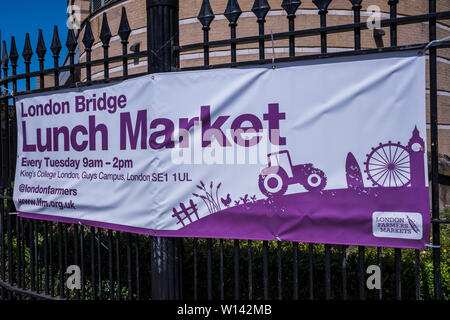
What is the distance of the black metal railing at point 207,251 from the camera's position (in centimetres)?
238

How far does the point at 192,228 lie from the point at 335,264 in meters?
1.70

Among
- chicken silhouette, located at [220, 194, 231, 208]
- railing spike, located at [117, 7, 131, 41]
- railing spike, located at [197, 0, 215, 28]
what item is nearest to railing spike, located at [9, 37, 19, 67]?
railing spike, located at [117, 7, 131, 41]

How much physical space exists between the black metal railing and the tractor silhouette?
1.22ft

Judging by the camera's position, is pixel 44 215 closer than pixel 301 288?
Yes

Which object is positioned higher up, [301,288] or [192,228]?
[192,228]

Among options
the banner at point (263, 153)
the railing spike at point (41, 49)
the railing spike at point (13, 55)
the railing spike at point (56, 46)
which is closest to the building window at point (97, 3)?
the railing spike at point (13, 55)

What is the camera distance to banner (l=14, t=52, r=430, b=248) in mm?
2273

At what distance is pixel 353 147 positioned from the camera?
235 cm

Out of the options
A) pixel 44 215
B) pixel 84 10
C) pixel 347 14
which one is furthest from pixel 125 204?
pixel 84 10

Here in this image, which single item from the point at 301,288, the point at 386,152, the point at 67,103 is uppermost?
the point at 67,103

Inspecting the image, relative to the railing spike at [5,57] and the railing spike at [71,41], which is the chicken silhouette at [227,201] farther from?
the railing spike at [5,57]

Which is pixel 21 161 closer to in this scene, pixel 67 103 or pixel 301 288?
pixel 67 103

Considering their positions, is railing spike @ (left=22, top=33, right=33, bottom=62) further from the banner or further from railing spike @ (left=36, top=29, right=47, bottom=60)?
the banner
